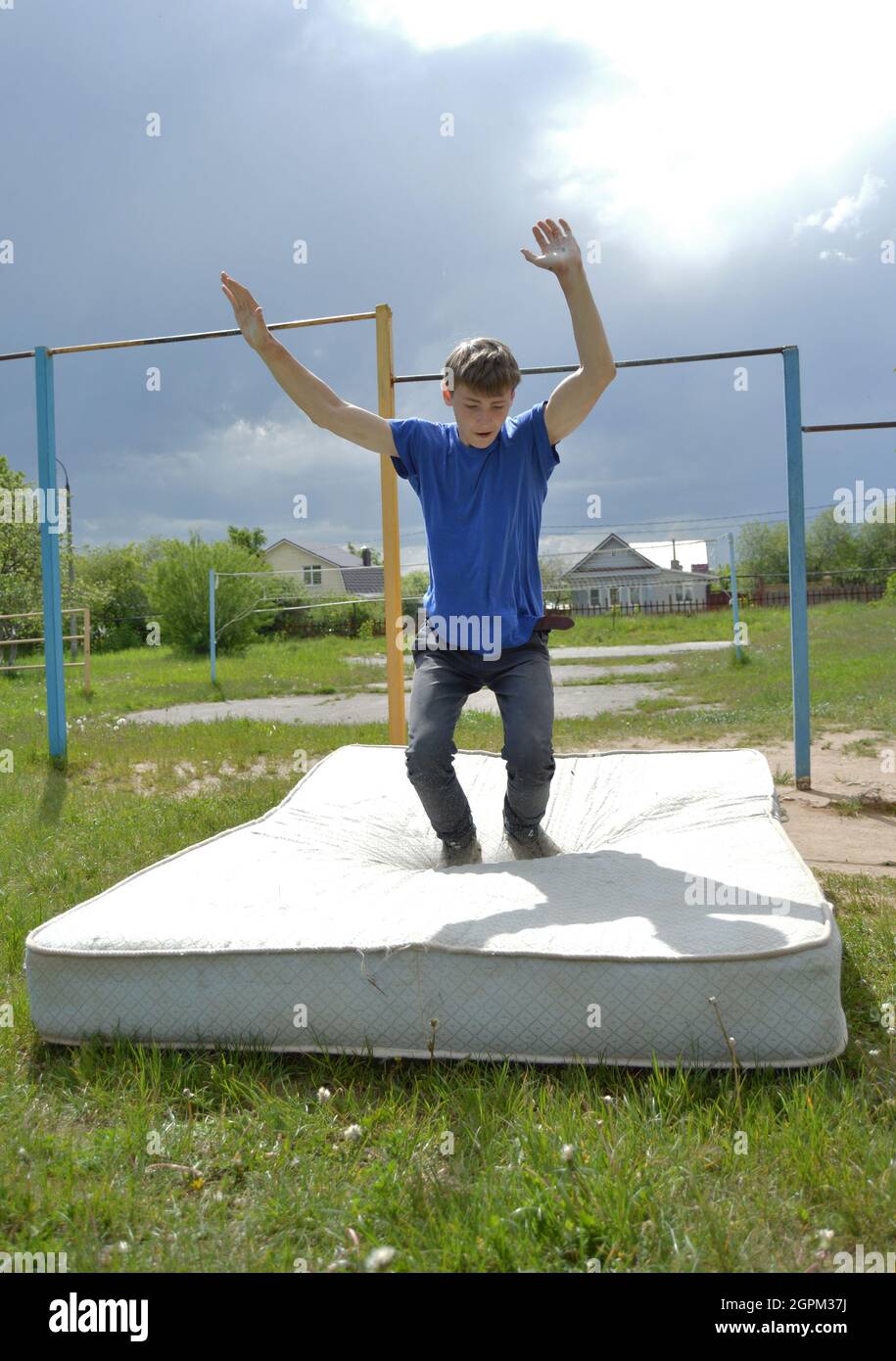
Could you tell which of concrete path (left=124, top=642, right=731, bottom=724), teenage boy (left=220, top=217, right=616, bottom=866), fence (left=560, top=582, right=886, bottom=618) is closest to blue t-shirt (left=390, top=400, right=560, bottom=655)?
teenage boy (left=220, top=217, right=616, bottom=866)

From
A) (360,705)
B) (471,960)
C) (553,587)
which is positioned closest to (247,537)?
(553,587)

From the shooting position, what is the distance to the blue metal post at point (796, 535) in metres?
4.58

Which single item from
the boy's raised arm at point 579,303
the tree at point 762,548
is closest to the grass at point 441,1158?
the boy's raised arm at point 579,303

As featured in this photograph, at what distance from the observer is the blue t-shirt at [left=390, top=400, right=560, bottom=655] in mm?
2719

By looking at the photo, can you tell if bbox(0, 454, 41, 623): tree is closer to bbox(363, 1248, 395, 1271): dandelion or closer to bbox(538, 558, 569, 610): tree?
bbox(538, 558, 569, 610): tree

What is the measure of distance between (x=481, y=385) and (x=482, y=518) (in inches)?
13.3

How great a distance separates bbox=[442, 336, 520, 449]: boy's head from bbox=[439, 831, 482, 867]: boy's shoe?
1100 millimetres

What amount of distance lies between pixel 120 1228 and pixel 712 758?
2.47 metres

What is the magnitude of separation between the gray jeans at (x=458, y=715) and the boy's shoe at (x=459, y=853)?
0.10ft

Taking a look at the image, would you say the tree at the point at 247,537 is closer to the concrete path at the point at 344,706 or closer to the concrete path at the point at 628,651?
the concrete path at the point at 628,651

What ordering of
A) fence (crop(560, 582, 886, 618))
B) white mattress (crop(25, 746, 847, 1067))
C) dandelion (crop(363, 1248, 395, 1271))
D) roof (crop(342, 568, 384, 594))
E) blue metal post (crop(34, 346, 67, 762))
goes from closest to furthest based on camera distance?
dandelion (crop(363, 1248, 395, 1271))
white mattress (crop(25, 746, 847, 1067))
blue metal post (crop(34, 346, 67, 762))
roof (crop(342, 568, 384, 594))
fence (crop(560, 582, 886, 618))
